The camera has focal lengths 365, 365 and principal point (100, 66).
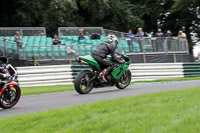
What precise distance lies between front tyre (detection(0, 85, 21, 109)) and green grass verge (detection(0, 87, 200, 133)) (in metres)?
1.97

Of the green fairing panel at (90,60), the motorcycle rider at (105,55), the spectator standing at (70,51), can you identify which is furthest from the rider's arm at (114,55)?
the spectator standing at (70,51)

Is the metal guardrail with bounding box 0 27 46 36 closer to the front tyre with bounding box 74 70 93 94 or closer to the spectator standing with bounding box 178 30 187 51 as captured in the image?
the spectator standing with bounding box 178 30 187 51

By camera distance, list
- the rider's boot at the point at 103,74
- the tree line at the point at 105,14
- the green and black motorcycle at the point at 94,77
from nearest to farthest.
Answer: the green and black motorcycle at the point at 94,77, the rider's boot at the point at 103,74, the tree line at the point at 105,14

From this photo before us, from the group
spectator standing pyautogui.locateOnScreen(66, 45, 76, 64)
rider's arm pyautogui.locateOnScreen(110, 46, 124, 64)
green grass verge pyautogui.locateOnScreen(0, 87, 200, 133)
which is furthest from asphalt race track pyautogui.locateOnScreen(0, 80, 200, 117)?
spectator standing pyautogui.locateOnScreen(66, 45, 76, 64)

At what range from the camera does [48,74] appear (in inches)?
643

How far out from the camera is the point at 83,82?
998 centimetres

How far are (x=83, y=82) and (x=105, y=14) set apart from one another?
1820 centimetres

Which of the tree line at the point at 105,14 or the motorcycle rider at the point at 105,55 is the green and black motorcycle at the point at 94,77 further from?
the tree line at the point at 105,14

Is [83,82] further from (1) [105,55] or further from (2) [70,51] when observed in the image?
(2) [70,51]

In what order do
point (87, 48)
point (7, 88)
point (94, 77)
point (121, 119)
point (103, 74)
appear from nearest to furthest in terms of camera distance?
point (121, 119) → point (7, 88) → point (94, 77) → point (103, 74) → point (87, 48)

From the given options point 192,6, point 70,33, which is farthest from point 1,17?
point 192,6

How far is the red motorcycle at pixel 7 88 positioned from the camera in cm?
751

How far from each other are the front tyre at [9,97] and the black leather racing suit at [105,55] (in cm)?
313

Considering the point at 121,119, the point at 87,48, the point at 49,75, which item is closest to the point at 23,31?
the point at 87,48
